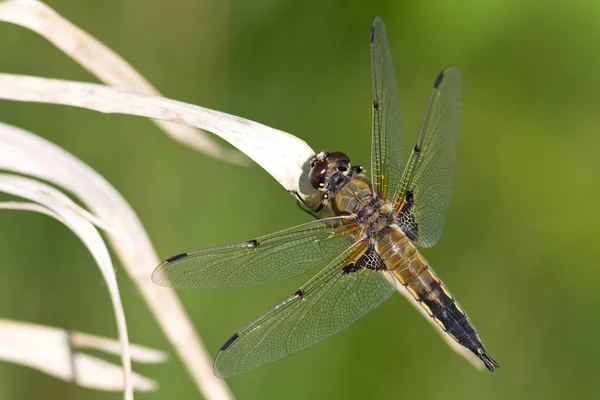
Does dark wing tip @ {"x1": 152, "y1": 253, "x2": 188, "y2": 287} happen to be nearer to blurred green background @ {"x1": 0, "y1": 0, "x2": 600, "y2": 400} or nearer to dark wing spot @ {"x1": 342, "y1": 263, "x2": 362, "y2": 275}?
dark wing spot @ {"x1": 342, "y1": 263, "x2": 362, "y2": 275}

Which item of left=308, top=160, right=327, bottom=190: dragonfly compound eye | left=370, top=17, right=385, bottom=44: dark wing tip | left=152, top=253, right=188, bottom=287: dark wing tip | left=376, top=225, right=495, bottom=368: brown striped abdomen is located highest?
left=370, top=17, right=385, bottom=44: dark wing tip

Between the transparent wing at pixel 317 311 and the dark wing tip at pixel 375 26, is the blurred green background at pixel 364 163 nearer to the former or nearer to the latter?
the transparent wing at pixel 317 311

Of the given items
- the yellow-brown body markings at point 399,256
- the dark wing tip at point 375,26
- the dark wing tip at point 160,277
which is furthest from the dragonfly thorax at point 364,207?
the dark wing tip at point 160,277

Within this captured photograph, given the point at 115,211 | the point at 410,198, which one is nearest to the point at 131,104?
the point at 115,211

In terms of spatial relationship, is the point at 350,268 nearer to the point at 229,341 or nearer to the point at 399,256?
the point at 399,256

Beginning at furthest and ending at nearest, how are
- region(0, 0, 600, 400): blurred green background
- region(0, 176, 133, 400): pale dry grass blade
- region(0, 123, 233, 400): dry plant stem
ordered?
region(0, 0, 600, 400): blurred green background → region(0, 123, 233, 400): dry plant stem → region(0, 176, 133, 400): pale dry grass blade

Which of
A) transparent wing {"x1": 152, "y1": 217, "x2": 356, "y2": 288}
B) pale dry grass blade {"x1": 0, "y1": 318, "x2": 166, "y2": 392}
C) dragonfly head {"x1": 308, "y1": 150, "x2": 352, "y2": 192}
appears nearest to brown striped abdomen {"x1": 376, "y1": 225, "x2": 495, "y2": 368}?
transparent wing {"x1": 152, "y1": 217, "x2": 356, "y2": 288}

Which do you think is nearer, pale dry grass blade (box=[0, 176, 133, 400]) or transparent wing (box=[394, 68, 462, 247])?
pale dry grass blade (box=[0, 176, 133, 400])
